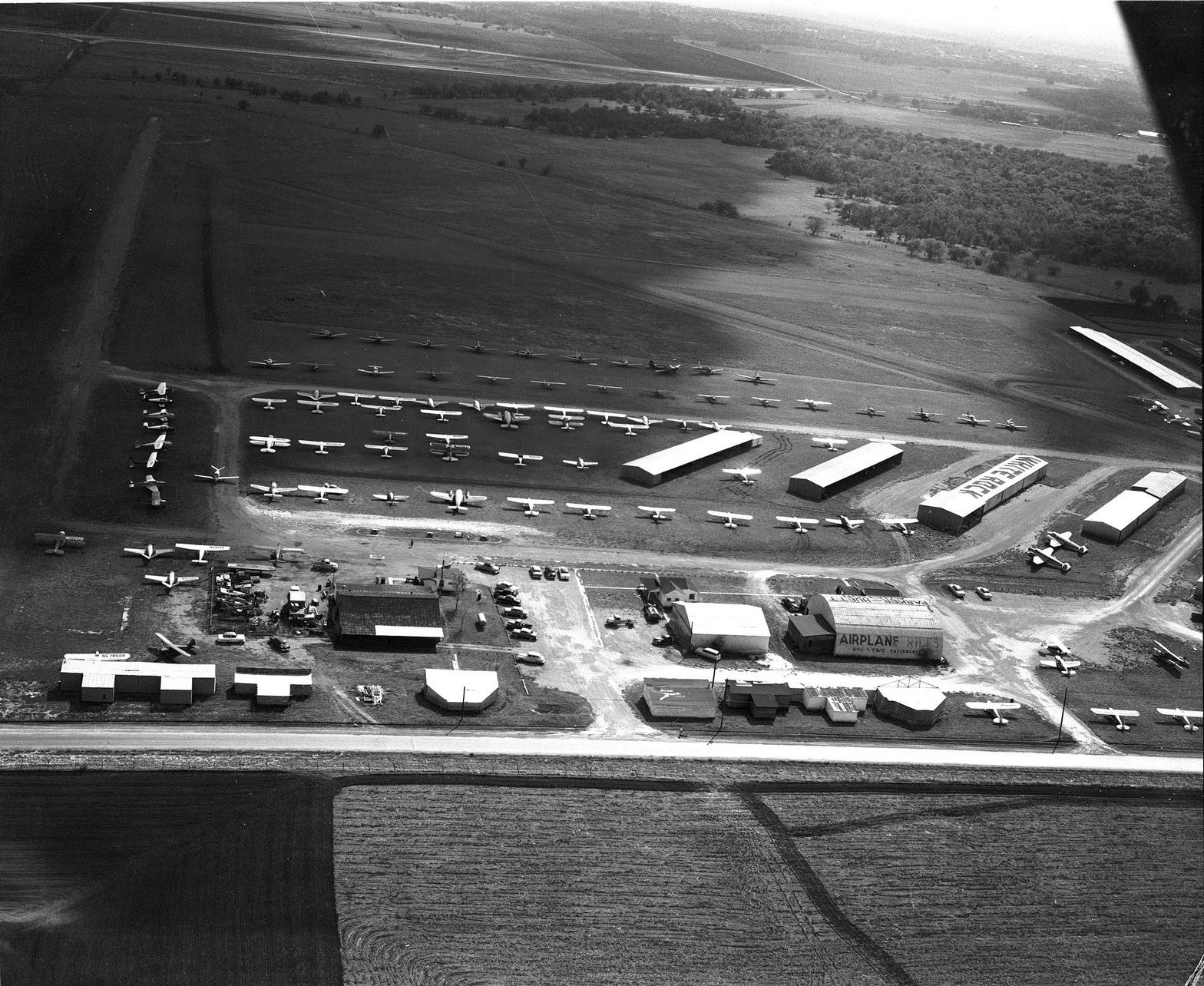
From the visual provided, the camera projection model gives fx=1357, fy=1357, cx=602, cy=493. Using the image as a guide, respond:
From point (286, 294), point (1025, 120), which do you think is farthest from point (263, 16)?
point (1025, 120)

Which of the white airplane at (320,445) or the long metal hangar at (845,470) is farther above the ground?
the long metal hangar at (845,470)

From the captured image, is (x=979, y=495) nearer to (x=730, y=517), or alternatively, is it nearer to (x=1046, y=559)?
(x=1046, y=559)

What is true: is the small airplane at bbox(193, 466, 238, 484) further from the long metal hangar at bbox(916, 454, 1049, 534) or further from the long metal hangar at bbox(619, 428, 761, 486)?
the long metal hangar at bbox(916, 454, 1049, 534)

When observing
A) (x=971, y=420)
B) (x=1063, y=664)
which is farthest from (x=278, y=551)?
(x=971, y=420)

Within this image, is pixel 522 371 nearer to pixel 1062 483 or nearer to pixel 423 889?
pixel 1062 483

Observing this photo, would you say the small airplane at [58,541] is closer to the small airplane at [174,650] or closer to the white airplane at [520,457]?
the small airplane at [174,650]

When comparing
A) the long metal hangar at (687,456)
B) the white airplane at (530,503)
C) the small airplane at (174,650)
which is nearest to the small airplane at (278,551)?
the small airplane at (174,650)


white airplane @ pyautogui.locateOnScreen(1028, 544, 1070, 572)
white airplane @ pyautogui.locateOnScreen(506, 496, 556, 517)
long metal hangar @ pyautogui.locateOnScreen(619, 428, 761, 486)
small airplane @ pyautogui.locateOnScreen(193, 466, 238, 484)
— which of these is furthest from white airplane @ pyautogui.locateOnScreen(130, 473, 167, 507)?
white airplane @ pyautogui.locateOnScreen(1028, 544, 1070, 572)
